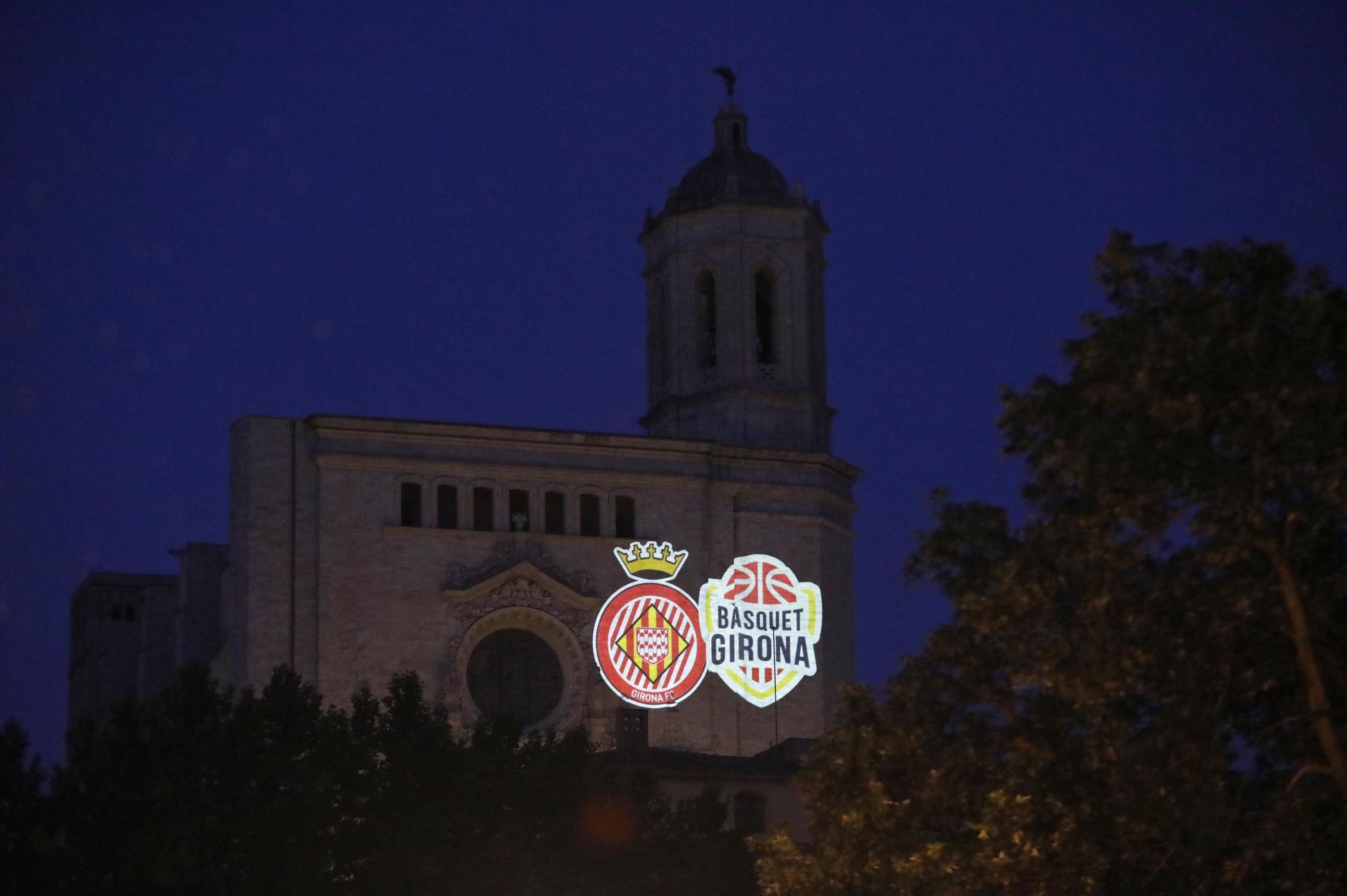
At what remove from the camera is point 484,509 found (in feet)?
237

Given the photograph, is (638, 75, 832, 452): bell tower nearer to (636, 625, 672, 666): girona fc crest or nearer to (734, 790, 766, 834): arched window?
(636, 625, 672, 666): girona fc crest

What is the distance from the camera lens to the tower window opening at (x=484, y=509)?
7200 centimetres

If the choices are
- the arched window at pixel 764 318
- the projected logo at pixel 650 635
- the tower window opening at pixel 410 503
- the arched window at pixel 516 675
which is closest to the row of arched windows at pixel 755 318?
the arched window at pixel 764 318

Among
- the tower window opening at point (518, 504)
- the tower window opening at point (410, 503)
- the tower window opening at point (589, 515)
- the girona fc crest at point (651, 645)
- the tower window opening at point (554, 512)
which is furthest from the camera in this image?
the tower window opening at point (589, 515)

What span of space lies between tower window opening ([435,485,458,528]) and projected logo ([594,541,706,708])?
5.10 m

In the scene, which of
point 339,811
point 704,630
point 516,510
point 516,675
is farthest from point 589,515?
point 339,811

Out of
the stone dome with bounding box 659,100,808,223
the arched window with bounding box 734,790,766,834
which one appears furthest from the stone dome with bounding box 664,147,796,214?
the arched window with bounding box 734,790,766,834

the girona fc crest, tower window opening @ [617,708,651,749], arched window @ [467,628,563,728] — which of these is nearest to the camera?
tower window opening @ [617,708,651,749]

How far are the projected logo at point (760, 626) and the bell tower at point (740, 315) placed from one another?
4923mm

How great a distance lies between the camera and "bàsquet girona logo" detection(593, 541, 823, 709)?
7206 centimetres

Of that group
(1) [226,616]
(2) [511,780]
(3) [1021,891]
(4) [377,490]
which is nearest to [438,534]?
(4) [377,490]

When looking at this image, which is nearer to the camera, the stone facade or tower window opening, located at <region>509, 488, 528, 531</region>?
the stone facade

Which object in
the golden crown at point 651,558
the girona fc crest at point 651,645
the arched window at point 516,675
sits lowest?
the arched window at point 516,675

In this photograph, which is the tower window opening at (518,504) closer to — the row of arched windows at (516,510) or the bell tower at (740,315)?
the row of arched windows at (516,510)
